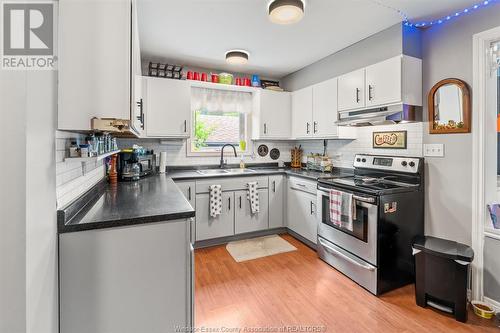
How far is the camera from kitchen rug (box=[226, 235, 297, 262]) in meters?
2.86

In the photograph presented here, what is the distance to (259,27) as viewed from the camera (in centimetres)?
242

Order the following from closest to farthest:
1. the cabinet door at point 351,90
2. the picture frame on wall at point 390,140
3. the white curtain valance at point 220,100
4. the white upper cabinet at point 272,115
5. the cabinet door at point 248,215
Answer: the picture frame on wall at point 390,140 < the cabinet door at point 351,90 < the cabinet door at point 248,215 < the white curtain valance at point 220,100 < the white upper cabinet at point 272,115

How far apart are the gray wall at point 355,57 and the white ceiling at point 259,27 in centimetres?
7

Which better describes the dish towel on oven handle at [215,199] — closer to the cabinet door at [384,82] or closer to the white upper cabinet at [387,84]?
the white upper cabinet at [387,84]

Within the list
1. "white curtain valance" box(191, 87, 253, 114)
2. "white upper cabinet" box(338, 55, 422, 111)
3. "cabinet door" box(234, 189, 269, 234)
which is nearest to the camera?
"white upper cabinet" box(338, 55, 422, 111)

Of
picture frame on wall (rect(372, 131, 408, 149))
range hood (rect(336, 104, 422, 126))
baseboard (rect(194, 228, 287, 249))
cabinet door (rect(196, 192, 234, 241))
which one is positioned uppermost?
range hood (rect(336, 104, 422, 126))

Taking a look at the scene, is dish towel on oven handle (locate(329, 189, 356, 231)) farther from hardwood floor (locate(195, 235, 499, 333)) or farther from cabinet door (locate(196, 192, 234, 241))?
cabinet door (locate(196, 192, 234, 241))

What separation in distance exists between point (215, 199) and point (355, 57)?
2287mm

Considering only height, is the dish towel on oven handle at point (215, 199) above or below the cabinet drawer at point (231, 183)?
below

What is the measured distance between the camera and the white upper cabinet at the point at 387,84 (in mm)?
2262

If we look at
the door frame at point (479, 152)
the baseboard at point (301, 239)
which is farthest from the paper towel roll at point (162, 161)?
the door frame at point (479, 152)

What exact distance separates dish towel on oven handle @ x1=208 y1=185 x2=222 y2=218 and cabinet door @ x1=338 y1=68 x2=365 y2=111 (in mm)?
1744

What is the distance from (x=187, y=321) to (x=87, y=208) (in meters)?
0.86

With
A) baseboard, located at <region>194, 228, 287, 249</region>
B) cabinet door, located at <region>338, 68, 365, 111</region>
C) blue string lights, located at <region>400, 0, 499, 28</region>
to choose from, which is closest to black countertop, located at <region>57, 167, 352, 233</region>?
baseboard, located at <region>194, 228, 287, 249</region>
